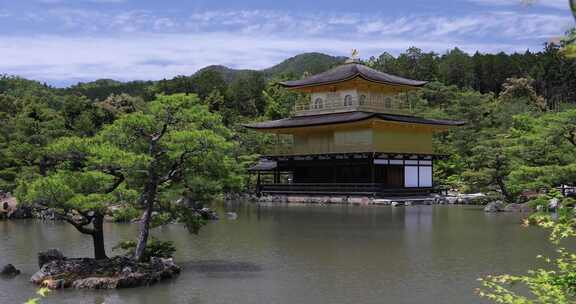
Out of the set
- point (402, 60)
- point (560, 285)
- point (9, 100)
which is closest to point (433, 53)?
point (402, 60)

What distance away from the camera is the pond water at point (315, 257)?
32.5 ft

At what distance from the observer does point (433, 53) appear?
7350 cm

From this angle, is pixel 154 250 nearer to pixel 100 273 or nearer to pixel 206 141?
pixel 100 273

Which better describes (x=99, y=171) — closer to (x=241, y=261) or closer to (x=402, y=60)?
(x=241, y=261)

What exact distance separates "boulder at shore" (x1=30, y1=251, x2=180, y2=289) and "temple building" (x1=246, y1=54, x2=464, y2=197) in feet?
72.5

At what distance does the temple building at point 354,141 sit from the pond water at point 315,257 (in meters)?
11.5

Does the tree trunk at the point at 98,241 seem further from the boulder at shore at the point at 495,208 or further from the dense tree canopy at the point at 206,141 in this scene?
the boulder at shore at the point at 495,208

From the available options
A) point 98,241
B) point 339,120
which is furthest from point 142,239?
point 339,120

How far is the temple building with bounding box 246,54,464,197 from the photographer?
34375 millimetres

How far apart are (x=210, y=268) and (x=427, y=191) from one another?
24157mm

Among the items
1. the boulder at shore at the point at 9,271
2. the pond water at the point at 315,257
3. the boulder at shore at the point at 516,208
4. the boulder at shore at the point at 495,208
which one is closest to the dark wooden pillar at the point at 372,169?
the boulder at shore at the point at 495,208

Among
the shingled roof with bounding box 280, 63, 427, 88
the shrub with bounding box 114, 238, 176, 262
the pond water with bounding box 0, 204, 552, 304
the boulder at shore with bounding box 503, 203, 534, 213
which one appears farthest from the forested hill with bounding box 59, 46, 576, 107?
the shrub with bounding box 114, 238, 176, 262

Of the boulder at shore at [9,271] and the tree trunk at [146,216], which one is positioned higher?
the tree trunk at [146,216]

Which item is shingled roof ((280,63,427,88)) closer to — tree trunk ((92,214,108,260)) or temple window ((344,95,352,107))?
temple window ((344,95,352,107))
